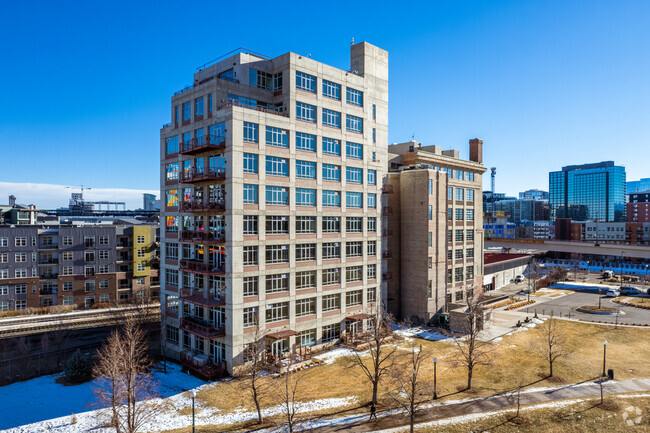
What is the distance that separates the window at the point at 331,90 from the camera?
179 feet

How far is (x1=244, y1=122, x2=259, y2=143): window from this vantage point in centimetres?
4594

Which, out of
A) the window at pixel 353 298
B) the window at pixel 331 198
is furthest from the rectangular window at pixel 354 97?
the window at pixel 353 298

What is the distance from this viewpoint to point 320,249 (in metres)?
53.1

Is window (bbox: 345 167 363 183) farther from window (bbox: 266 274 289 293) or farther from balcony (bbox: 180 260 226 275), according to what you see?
balcony (bbox: 180 260 226 275)

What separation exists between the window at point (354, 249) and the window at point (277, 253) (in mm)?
10547

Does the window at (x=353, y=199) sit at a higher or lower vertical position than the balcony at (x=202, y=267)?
higher

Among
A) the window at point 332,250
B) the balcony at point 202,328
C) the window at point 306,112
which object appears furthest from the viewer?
the window at point 332,250

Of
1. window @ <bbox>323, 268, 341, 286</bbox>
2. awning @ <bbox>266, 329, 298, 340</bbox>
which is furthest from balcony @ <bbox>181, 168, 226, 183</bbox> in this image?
awning @ <bbox>266, 329, 298, 340</bbox>

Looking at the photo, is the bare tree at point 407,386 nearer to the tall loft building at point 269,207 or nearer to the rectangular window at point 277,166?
the tall loft building at point 269,207

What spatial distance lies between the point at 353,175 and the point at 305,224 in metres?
11.4

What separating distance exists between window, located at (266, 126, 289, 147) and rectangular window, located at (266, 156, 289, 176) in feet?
5.75

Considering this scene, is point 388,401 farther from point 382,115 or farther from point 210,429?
point 382,115

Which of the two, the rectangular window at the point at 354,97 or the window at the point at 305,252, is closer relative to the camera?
the window at the point at 305,252

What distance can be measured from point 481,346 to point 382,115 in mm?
35795
